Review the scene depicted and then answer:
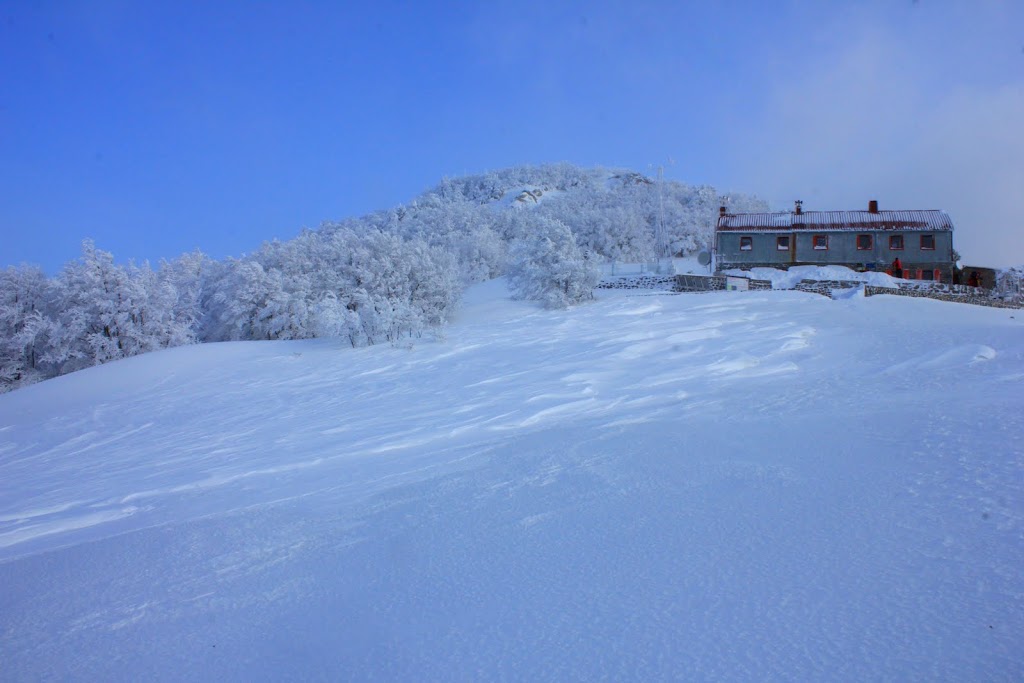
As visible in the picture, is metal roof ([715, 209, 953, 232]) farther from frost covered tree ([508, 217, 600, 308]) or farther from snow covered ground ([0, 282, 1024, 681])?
snow covered ground ([0, 282, 1024, 681])

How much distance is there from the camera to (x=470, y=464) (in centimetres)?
761

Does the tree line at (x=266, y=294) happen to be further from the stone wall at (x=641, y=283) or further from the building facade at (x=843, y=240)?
the building facade at (x=843, y=240)

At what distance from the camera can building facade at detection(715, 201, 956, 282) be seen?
33812 millimetres

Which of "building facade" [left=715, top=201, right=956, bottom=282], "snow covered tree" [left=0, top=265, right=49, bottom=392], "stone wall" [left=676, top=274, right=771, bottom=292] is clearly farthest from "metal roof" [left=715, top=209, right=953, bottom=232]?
"snow covered tree" [left=0, top=265, right=49, bottom=392]

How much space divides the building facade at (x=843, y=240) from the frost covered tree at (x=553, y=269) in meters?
12.2

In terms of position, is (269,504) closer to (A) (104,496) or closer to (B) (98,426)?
(A) (104,496)

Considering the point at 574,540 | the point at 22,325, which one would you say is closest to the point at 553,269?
the point at 574,540

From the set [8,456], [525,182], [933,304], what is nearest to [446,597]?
[8,456]

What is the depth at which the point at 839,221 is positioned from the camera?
35.5m

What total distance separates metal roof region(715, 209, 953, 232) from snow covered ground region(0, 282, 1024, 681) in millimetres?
25589

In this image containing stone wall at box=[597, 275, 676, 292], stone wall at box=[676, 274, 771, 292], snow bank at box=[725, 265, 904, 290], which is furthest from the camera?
stone wall at box=[597, 275, 676, 292]

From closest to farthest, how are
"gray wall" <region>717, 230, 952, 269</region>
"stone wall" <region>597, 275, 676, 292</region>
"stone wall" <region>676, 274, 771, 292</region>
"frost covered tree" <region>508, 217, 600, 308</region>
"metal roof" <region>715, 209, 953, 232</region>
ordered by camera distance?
"frost covered tree" <region>508, 217, 600, 308</region> → "stone wall" <region>676, 274, 771, 292</region> → "stone wall" <region>597, 275, 676, 292</region> → "gray wall" <region>717, 230, 952, 269</region> → "metal roof" <region>715, 209, 953, 232</region>

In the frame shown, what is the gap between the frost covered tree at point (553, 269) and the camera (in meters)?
28.5

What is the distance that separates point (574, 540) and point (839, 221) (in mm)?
36885
